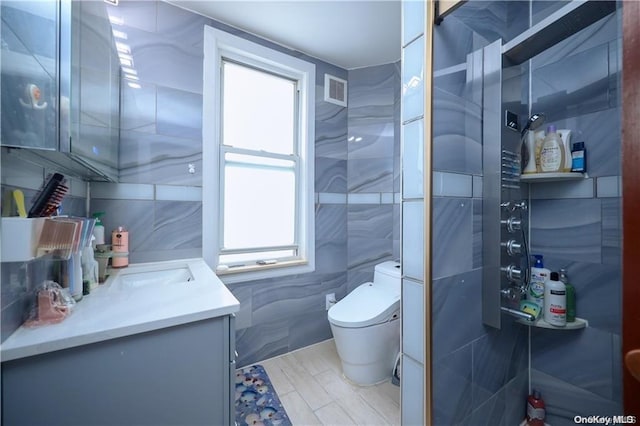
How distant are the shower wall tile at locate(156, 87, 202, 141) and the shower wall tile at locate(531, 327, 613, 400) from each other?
2291 millimetres

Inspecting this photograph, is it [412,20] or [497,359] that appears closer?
[412,20]

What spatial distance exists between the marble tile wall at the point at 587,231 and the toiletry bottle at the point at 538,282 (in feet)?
0.26

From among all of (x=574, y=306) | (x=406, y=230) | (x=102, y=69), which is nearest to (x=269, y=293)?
(x=406, y=230)

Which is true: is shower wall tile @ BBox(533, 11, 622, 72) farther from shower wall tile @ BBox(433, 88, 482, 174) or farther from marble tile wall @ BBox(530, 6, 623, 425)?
shower wall tile @ BBox(433, 88, 482, 174)

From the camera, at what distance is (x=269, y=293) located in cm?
183

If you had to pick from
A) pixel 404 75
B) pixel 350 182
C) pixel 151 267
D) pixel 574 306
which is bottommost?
pixel 574 306

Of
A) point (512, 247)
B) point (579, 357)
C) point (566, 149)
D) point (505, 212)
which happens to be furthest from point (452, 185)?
point (579, 357)

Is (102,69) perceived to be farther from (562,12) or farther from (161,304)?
(562,12)

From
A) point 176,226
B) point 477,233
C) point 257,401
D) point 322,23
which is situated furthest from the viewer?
point 322,23

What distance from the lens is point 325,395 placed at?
57.1 inches

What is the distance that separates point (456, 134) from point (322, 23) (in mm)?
1313

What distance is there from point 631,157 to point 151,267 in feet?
5.80

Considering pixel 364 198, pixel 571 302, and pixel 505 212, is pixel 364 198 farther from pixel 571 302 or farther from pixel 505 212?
pixel 571 302

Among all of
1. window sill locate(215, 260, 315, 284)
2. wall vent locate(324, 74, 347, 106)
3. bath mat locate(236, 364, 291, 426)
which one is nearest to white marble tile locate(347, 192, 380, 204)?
window sill locate(215, 260, 315, 284)
